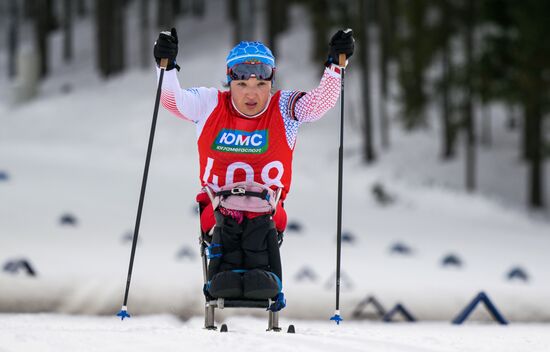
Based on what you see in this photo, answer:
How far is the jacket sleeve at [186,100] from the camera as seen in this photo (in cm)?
562

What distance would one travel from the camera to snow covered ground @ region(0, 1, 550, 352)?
6.04 m

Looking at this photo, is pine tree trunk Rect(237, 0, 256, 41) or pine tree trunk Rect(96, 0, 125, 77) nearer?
pine tree trunk Rect(237, 0, 256, 41)

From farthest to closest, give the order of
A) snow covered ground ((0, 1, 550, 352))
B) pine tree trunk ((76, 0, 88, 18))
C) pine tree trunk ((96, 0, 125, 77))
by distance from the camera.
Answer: pine tree trunk ((76, 0, 88, 18)) → pine tree trunk ((96, 0, 125, 77)) → snow covered ground ((0, 1, 550, 352))

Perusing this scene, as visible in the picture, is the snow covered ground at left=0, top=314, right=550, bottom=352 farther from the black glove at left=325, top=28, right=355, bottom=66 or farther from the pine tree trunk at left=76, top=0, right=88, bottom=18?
the pine tree trunk at left=76, top=0, right=88, bottom=18

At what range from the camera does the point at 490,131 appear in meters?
29.8

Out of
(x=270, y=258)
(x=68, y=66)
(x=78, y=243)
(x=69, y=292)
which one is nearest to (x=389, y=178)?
→ (x=78, y=243)

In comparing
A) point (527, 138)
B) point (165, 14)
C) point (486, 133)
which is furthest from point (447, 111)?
point (165, 14)

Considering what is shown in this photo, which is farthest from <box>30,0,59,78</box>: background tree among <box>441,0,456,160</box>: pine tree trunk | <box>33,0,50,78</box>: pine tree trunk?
<box>441,0,456,160</box>: pine tree trunk

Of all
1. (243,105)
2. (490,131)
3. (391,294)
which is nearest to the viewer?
(243,105)

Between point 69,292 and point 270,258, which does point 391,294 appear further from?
point 270,258

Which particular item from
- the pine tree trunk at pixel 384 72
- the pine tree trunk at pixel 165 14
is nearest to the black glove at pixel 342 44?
the pine tree trunk at pixel 384 72

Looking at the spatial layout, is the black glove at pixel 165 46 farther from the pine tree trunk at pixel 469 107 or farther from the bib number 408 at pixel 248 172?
the pine tree trunk at pixel 469 107

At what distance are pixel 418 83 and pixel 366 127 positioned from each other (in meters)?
2.60

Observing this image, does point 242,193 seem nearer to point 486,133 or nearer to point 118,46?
point 486,133
